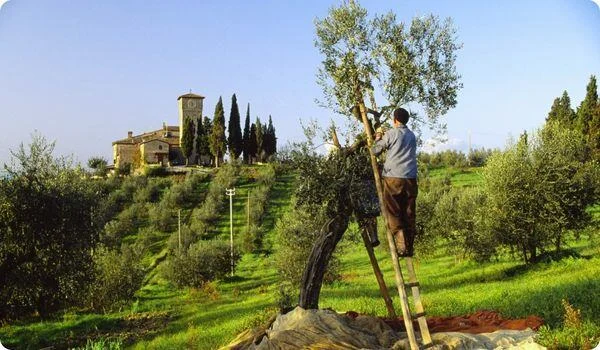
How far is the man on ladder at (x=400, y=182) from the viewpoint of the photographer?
10.2 meters

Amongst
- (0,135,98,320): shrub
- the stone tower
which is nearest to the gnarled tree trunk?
(0,135,98,320): shrub

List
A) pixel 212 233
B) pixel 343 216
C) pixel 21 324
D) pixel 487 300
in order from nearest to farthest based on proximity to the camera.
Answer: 1. pixel 343 216
2. pixel 487 300
3. pixel 21 324
4. pixel 212 233

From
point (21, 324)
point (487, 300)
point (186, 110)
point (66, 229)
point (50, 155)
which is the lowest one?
point (21, 324)

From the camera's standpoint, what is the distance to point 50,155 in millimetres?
26297

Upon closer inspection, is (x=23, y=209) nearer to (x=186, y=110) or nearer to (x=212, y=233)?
(x=186, y=110)

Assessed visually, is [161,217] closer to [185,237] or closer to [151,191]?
[151,191]

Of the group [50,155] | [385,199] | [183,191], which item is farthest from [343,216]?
A: [183,191]

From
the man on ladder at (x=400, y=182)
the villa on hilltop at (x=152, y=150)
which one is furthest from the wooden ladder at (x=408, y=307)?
the villa on hilltop at (x=152, y=150)

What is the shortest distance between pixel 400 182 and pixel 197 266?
44.4 m

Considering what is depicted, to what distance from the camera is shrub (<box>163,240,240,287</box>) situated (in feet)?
170

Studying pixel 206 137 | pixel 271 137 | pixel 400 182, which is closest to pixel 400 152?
pixel 400 182

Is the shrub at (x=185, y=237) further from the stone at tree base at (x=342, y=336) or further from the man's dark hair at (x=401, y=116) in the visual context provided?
the man's dark hair at (x=401, y=116)

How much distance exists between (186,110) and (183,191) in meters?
21.3

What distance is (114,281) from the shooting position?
4066 centimetres
